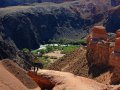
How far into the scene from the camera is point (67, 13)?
147 meters

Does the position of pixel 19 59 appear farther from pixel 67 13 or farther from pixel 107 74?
pixel 67 13

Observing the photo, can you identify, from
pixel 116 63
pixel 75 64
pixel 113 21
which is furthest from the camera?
pixel 113 21

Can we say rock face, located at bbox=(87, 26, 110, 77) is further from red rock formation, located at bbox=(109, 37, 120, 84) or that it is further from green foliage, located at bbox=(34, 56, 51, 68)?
green foliage, located at bbox=(34, 56, 51, 68)

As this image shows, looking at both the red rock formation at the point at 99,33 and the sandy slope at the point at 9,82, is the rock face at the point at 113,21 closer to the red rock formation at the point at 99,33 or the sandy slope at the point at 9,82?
the red rock formation at the point at 99,33

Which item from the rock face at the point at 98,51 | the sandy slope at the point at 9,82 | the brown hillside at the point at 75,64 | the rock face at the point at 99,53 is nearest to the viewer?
the sandy slope at the point at 9,82

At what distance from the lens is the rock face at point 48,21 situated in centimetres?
12200

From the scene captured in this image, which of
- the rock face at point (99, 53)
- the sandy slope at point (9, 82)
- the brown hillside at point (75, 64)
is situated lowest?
the brown hillside at point (75, 64)

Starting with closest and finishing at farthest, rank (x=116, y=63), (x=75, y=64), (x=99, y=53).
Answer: (x=116, y=63)
(x=99, y=53)
(x=75, y=64)

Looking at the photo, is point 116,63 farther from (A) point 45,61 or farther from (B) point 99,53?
(A) point 45,61

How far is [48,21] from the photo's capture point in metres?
140

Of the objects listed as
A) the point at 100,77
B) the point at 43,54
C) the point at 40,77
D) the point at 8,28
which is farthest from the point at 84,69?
the point at 8,28

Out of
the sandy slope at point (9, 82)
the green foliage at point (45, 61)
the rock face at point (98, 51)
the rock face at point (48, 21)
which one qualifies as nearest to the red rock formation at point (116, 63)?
the rock face at point (98, 51)

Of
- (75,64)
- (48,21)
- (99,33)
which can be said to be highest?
(99,33)

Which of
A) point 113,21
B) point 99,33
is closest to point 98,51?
point 99,33
